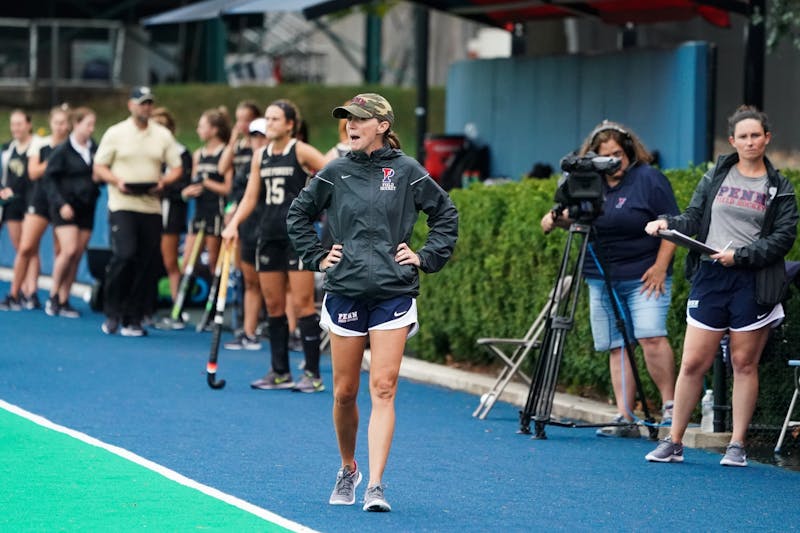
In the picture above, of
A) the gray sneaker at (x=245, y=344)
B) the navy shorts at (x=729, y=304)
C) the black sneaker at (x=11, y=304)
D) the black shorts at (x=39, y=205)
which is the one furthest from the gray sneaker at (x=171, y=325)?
the navy shorts at (x=729, y=304)

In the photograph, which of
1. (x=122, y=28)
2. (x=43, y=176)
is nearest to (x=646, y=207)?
(x=43, y=176)

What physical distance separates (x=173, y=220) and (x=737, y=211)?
28.8ft

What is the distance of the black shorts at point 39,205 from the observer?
1800cm

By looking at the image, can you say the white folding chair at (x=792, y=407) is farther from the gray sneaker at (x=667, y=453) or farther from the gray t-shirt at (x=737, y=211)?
the gray t-shirt at (x=737, y=211)

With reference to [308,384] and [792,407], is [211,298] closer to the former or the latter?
[308,384]

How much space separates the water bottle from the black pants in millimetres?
6891

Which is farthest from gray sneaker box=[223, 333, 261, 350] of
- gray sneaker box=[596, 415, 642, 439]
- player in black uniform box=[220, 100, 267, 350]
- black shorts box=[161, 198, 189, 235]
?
gray sneaker box=[596, 415, 642, 439]

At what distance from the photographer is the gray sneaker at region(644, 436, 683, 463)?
966cm

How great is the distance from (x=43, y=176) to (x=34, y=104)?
57.4ft

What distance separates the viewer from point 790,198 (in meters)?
9.28

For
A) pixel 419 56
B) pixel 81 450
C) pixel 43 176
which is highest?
pixel 419 56

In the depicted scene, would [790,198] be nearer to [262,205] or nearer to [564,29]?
[262,205]

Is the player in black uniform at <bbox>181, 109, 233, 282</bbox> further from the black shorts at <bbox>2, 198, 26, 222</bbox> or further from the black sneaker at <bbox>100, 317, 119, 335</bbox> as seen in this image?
the black shorts at <bbox>2, 198, 26, 222</bbox>

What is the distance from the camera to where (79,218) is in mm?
17484
